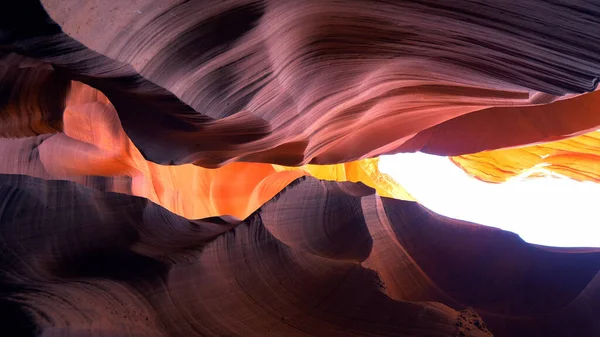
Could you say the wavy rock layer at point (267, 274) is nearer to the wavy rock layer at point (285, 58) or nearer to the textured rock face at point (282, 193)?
the textured rock face at point (282, 193)

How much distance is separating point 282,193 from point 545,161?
4244 millimetres

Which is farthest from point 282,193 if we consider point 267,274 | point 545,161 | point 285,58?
point 545,161

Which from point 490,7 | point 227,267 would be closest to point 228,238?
point 227,267

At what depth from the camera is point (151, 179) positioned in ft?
13.4

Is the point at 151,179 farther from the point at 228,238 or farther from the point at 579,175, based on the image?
the point at 579,175

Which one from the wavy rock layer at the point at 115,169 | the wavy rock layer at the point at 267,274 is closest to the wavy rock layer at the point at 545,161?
the wavy rock layer at the point at 115,169

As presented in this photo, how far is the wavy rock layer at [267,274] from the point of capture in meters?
1.82

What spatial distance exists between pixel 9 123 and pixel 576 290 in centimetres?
308

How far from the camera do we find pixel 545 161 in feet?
19.1

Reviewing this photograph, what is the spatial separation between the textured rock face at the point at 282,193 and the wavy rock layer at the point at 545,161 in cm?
305

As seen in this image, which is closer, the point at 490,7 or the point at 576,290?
the point at 490,7

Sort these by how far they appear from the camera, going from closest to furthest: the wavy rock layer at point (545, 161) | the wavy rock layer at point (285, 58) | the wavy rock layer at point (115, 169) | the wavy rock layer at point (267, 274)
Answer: the wavy rock layer at point (285, 58) → the wavy rock layer at point (267, 274) → the wavy rock layer at point (115, 169) → the wavy rock layer at point (545, 161)

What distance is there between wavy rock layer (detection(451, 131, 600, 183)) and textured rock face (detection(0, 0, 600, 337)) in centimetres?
305

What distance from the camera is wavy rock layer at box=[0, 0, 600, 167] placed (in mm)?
1703
